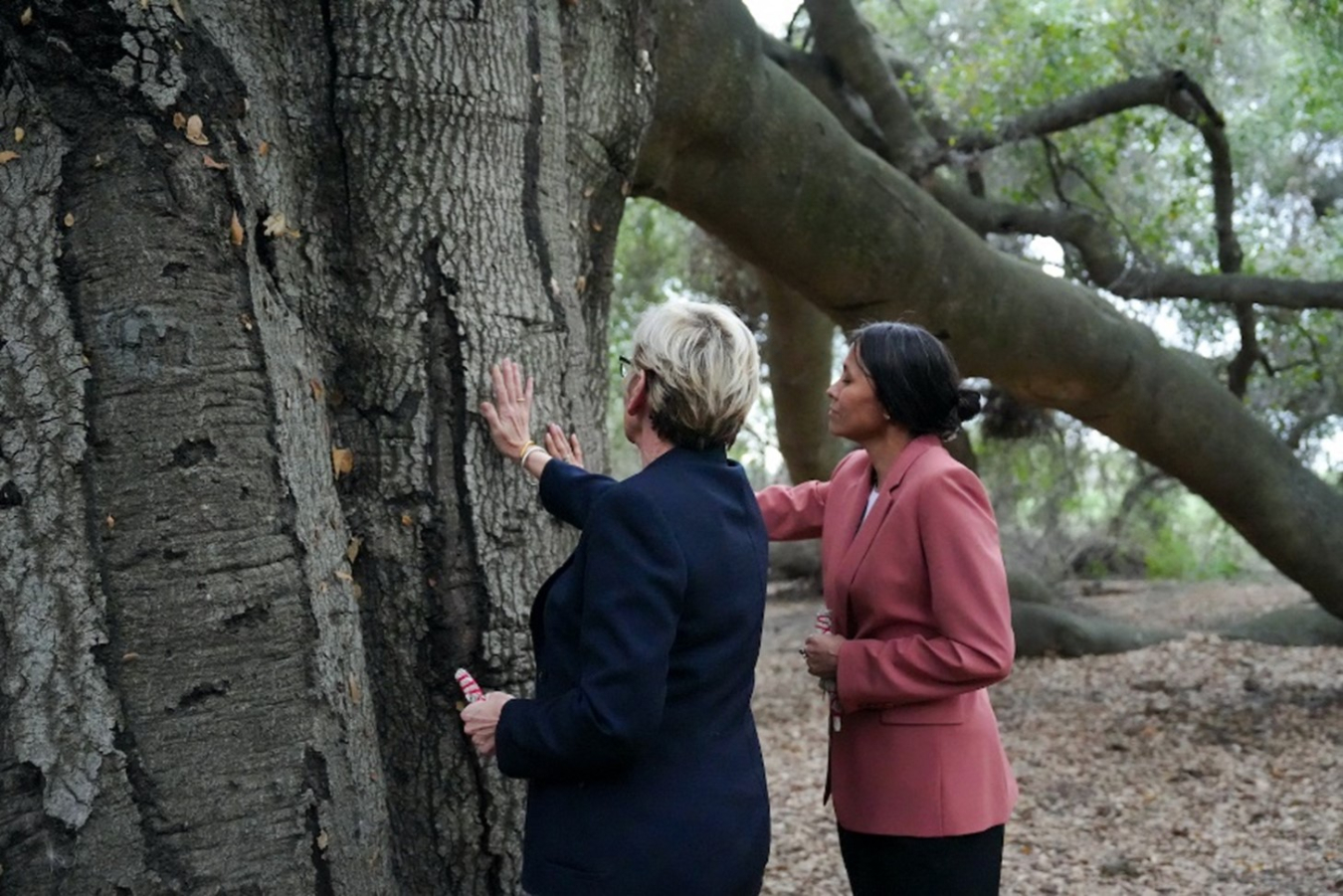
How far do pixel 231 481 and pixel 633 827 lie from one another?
3.09 feet

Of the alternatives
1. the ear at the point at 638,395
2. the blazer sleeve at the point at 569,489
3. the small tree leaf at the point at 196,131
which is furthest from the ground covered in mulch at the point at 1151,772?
the small tree leaf at the point at 196,131

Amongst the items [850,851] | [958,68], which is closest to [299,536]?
[850,851]

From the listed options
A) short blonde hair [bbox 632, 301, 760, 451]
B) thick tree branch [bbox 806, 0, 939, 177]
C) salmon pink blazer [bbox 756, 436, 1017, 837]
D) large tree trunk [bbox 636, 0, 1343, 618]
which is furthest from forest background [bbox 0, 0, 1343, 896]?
thick tree branch [bbox 806, 0, 939, 177]

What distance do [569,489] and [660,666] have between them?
57 cm

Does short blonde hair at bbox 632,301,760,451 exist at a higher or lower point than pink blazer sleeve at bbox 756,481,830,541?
higher

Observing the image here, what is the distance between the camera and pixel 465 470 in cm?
265

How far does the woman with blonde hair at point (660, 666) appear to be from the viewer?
79.9 inches

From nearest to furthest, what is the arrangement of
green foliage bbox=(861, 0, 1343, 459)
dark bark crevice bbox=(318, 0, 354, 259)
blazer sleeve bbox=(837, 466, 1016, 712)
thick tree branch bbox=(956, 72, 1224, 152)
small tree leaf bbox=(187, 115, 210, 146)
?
1. small tree leaf bbox=(187, 115, 210, 146)
2. blazer sleeve bbox=(837, 466, 1016, 712)
3. dark bark crevice bbox=(318, 0, 354, 259)
4. thick tree branch bbox=(956, 72, 1224, 152)
5. green foliage bbox=(861, 0, 1343, 459)

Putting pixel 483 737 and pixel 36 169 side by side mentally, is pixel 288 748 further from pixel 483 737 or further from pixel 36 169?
pixel 36 169

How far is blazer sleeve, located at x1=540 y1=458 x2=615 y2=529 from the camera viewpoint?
2.48 metres

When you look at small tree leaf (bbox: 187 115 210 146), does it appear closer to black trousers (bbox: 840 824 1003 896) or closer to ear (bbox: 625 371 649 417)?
ear (bbox: 625 371 649 417)

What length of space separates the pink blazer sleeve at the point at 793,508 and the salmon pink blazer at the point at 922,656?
34cm

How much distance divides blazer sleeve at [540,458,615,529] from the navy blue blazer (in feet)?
0.88

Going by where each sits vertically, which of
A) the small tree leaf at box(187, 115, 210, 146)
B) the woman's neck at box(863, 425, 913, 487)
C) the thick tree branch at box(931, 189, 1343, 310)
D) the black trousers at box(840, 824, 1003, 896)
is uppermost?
the thick tree branch at box(931, 189, 1343, 310)
